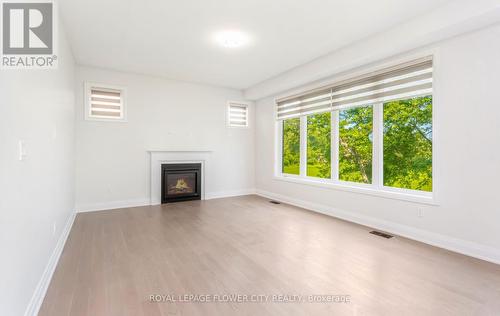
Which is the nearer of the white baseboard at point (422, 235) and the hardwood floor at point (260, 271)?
the hardwood floor at point (260, 271)

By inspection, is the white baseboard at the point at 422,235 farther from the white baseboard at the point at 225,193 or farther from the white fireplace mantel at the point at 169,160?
the white fireplace mantel at the point at 169,160

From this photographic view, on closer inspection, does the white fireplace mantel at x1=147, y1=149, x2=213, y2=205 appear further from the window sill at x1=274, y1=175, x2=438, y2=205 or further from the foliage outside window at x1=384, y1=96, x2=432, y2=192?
the foliage outside window at x1=384, y1=96, x2=432, y2=192

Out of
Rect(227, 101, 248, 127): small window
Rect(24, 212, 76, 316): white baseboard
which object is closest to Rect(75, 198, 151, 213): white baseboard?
Rect(24, 212, 76, 316): white baseboard

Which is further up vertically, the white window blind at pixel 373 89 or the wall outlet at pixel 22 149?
the white window blind at pixel 373 89

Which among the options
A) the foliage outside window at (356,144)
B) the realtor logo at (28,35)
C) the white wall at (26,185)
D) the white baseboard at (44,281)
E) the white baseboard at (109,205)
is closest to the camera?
the white wall at (26,185)

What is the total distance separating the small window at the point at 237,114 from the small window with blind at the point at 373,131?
1674 mm

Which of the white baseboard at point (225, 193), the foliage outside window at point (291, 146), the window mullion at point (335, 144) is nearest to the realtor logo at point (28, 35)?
the white baseboard at point (225, 193)

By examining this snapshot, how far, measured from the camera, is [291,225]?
3971 mm

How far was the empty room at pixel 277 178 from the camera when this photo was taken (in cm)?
193

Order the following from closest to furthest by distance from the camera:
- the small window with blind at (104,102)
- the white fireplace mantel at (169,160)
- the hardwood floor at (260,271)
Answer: the hardwood floor at (260,271), the small window with blind at (104,102), the white fireplace mantel at (169,160)

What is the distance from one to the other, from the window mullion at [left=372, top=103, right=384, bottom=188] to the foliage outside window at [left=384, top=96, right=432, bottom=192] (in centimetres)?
6

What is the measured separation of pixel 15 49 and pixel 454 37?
14.1 ft

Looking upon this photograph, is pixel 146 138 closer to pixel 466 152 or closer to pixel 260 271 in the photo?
pixel 260 271

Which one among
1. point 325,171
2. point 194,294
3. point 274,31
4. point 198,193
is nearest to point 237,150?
point 198,193
